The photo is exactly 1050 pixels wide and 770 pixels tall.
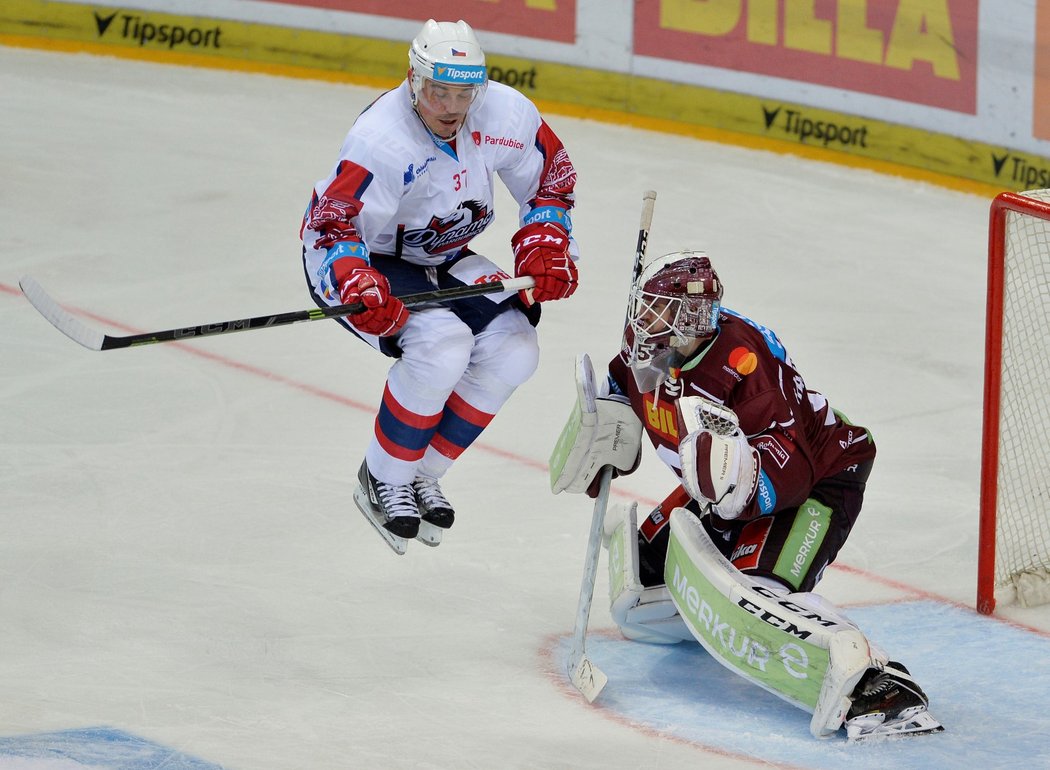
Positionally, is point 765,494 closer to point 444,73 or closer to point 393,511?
point 393,511

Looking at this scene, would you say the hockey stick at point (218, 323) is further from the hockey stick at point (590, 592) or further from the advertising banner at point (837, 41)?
the advertising banner at point (837, 41)

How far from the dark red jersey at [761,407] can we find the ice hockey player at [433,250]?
0.43 metres

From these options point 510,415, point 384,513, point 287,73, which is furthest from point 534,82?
point 384,513

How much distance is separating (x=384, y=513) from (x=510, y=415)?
1.47 m

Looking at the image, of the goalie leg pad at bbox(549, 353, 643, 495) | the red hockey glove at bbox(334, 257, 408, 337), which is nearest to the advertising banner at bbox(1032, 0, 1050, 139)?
the goalie leg pad at bbox(549, 353, 643, 495)

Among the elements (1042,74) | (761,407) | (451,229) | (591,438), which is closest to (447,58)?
(451,229)

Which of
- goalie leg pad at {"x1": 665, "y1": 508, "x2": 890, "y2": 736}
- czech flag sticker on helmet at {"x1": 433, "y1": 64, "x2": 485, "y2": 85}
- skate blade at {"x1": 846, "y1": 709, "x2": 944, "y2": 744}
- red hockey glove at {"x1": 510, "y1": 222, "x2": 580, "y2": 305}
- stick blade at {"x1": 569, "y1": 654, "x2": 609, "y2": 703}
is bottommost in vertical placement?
stick blade at {"x1": 569, "y1": 654, "x2": 609, "y2": 703}

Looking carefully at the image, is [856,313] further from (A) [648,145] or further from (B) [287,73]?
(B) [287,73]

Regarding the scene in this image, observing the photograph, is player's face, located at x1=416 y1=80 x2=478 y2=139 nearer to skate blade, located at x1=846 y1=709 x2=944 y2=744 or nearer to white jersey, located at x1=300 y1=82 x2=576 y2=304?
white jersey, located at x1=300 y1=82 x2=576 y2=304

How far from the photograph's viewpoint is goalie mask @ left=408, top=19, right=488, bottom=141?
385 centimetres

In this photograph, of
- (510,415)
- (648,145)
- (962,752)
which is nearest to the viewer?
(962,752)

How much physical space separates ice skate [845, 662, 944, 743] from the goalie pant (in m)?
0.32

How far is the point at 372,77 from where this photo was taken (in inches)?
352

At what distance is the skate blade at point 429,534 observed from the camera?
4371mm
